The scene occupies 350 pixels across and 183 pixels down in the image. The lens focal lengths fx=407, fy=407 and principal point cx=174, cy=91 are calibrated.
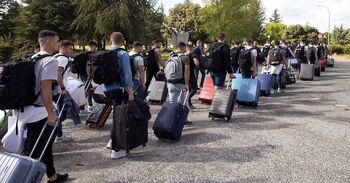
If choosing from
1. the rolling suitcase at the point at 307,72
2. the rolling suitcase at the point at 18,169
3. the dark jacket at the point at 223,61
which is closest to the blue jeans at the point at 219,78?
the dark jacket at the point at 223,61

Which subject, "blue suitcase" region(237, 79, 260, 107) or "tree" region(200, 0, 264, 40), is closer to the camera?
"blue suitcase" region(237, 79, 260, 107)

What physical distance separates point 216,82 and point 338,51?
49149 mm

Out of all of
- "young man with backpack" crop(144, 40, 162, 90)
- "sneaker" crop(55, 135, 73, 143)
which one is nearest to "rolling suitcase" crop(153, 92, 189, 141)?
"sneaker" crop(55, 135, 73, 143)

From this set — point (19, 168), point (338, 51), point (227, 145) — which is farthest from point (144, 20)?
point (19, 168)

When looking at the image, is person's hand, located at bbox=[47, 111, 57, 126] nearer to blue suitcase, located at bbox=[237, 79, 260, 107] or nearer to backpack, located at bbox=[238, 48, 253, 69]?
blue suitcase, located at bbox=[237, 79, 260, 107]

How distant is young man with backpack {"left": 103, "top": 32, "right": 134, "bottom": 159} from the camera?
593cm

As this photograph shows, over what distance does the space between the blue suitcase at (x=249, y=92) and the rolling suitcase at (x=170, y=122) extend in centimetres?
369

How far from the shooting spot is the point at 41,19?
4331 centimetres

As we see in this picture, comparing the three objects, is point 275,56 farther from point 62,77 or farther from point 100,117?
point 62,77

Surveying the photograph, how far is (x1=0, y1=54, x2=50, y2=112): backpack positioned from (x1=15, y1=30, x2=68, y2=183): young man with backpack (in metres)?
0.09

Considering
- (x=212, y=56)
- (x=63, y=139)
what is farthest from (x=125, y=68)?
(x=212, y=56)

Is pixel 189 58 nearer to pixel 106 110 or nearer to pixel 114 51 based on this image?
pixel 106 110

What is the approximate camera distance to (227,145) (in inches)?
273

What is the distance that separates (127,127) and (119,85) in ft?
2.23
